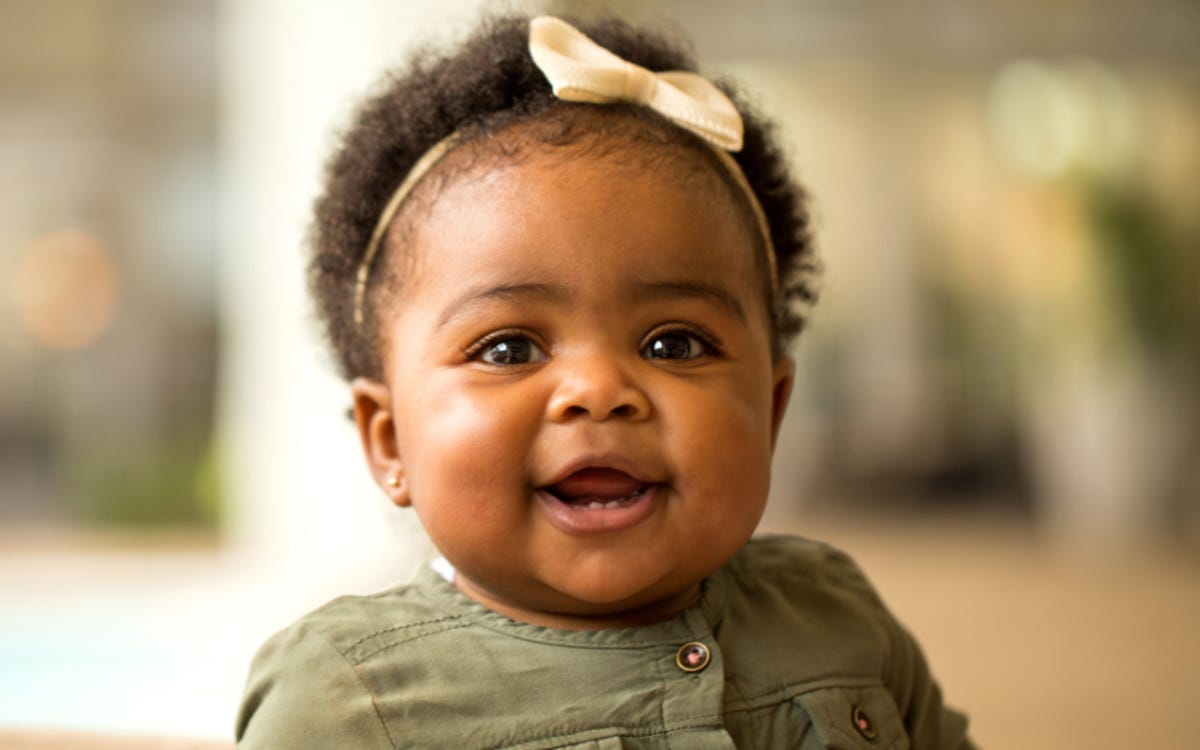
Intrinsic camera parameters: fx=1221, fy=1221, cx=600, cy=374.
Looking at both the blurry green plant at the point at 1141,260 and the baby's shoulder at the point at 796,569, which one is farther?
the blurry green plant at the point at 1141,260

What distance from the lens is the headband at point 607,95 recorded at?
89 cm

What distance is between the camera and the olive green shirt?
2.61 ft

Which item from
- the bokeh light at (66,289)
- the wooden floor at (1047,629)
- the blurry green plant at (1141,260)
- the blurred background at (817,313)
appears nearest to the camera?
the wooden floor at (1047,629)

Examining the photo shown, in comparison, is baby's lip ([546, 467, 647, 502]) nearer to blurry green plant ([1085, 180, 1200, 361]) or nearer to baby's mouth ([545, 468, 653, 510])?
baby's mouth ([545, 468, 653, 510])

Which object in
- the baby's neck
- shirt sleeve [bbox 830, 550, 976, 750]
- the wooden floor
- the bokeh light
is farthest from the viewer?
the bokeh light

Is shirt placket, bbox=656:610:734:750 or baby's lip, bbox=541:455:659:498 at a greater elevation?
baby's lip, bbox=541:455:659:498

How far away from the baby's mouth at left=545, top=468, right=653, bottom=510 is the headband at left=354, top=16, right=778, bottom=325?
0.87 feet

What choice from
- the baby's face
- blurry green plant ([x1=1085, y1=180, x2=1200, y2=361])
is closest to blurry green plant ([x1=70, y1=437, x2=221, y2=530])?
blurry green plant ([x1=1085, y1=180, x2=1200, y2=361])

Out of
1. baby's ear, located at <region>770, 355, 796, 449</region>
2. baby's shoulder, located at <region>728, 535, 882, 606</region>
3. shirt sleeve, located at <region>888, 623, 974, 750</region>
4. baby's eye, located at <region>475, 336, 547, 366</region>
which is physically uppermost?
baby's eye, located at <region>475, 336, 547, 366</region>

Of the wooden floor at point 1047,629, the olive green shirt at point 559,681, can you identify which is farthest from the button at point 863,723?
the wooden floor at point 1047,629

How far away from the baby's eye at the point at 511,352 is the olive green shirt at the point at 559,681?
184 mm

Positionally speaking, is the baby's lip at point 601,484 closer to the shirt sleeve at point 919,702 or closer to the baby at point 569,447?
the baby at point 569,447

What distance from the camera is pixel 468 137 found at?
924 mm

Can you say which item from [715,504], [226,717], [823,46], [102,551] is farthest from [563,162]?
[823,46]
